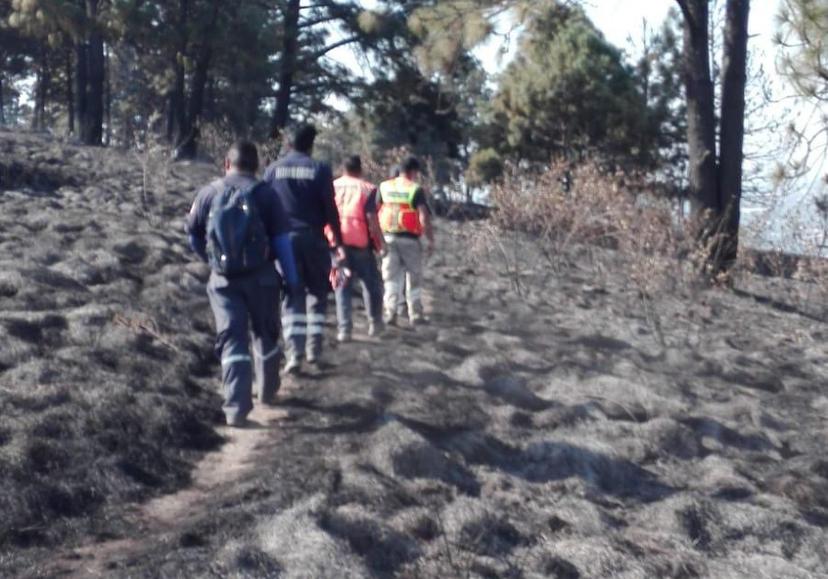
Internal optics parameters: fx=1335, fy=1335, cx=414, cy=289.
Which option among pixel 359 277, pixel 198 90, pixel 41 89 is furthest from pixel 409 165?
pixel 41 89

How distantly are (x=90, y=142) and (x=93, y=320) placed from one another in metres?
19.5

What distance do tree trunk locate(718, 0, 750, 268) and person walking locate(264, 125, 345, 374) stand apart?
7998 mm

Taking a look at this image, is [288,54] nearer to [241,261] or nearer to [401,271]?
[401,271]

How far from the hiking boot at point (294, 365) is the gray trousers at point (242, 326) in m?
1.04

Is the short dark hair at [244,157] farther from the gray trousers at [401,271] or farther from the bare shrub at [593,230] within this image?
the bare shrub at [593,230]

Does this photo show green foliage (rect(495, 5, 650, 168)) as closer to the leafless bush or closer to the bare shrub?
the leafless bush

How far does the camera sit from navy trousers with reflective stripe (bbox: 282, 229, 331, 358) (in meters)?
9.27

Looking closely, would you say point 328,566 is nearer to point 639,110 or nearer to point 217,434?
point 217,434

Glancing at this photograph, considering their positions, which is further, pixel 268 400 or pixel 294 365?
pixel 294 365

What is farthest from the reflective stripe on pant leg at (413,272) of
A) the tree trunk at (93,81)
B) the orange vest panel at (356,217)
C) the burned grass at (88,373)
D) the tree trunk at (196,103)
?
the tree trunk at (93,81)

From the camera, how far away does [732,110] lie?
1664cm

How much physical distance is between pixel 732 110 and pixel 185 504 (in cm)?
1159

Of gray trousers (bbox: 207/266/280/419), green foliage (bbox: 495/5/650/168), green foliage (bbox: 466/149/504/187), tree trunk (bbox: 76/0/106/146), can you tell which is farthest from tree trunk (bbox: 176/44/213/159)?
gray trousers (bbox: 207/266/280/419)

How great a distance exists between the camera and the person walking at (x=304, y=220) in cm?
934
